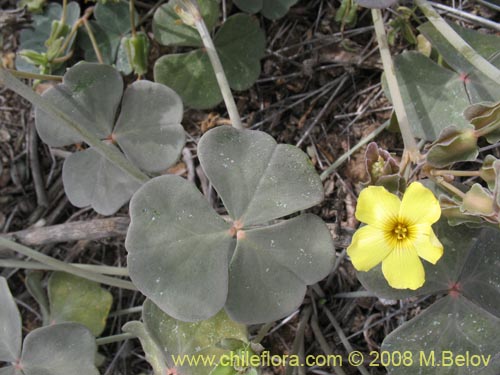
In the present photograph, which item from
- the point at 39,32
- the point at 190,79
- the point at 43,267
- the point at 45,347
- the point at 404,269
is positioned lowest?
the point at 45,347

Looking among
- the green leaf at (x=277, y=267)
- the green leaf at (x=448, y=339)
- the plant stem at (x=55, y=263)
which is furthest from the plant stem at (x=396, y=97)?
the plant stem at (x=55, y=263)

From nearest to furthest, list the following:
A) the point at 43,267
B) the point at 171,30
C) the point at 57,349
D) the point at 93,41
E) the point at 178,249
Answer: the point at 178,249, the point at 57,349, the point at 43,267, the point at 171,30, the point at 93,41

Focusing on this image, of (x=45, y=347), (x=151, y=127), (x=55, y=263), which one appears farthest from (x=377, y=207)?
(x=45, y=347)

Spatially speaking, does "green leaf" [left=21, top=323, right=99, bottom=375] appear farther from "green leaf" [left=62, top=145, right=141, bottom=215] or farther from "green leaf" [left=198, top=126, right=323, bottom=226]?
"green leaf" [left=198, top=126, right=323, bottom=226]

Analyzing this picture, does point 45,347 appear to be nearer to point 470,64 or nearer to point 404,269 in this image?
point 404,269

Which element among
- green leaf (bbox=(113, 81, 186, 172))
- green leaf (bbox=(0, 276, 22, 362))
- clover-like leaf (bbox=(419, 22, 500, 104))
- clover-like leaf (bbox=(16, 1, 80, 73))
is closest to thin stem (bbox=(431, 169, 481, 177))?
clover-like leaf (bbox=(419, 22, 500, 104))

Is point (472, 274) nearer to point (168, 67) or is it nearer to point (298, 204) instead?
point (298, 204)

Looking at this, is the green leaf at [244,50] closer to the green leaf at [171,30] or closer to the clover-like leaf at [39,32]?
the green leaf at [171,30]

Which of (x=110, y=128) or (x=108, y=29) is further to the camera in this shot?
(x=108, y=29)
